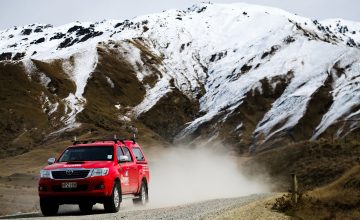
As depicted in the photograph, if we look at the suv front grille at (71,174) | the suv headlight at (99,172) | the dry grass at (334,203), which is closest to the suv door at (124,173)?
the suv headlight at (99,172)

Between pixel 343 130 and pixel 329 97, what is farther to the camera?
pixel 329 97

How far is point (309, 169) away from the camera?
53188 millimetres

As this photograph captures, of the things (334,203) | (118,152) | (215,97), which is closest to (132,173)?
(118,152)

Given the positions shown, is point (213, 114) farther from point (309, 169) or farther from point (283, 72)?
point (309, 169)

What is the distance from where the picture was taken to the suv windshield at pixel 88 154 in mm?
19141

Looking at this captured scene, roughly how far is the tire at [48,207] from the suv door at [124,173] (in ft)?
7.27

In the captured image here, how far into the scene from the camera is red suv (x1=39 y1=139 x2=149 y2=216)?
698 inches

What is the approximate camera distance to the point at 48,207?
18188 mm

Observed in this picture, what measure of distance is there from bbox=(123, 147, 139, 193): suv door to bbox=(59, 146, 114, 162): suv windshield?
1.23m

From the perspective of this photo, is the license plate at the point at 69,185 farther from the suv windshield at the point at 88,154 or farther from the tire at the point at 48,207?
the suv windshield at the point at 88,154

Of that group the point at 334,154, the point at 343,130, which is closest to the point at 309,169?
the point at 334,154

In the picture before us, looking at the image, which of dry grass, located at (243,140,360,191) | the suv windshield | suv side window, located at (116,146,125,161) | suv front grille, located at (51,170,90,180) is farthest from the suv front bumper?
dry grass, located at (243,140,360,191)

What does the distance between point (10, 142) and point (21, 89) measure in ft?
82.0

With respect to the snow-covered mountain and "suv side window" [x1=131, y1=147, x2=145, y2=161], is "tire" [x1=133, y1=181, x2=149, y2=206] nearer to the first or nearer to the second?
"suv side window" [x1=131, y1=147, x2=145, y2=161]
